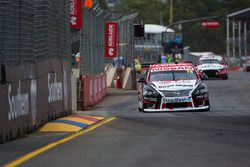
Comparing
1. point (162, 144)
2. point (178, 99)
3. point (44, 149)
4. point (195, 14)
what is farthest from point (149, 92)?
point (195, 14)

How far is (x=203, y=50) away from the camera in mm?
144250

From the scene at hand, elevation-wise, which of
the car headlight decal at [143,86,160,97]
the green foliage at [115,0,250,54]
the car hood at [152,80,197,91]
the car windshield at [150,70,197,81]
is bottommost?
the car headlight decal at [143,86,160,97]

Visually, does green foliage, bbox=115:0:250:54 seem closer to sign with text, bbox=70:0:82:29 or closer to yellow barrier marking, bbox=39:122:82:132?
sign with text, bbox=70:0:82:29

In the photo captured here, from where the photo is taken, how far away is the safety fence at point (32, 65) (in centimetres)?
1451

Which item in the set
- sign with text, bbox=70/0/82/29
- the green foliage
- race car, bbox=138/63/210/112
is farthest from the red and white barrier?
the green foliage

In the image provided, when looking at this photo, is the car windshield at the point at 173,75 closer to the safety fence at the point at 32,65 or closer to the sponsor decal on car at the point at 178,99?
the sponsor decal on car at the point at 178,99

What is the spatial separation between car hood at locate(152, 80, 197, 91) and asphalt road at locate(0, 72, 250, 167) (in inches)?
28.8

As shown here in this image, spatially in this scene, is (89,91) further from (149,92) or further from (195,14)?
(195,14)

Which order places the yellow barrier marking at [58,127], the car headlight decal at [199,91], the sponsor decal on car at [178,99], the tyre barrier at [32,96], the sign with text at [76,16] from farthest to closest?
1. the sign with text at [76,16]
2. the car headlight decal at [199,91]
3. the sponsor decal on car at [178,99]
4. the yellow barrier marking at [58,127]
5. the tyre barrier at [32,96]

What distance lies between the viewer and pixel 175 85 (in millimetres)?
21516

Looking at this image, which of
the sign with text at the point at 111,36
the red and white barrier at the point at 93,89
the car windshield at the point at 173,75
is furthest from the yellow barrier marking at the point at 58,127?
the sign with text at the point at 111,36

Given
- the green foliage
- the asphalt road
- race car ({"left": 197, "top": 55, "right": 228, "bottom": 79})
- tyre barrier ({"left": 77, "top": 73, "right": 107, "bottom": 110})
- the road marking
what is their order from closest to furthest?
the asphalt road → the road marking → tyre barrier ({"left": 77, "top": 73, "right": 107, "bottom": 110}) → race car ({"left": 197, "top": 55, "right": 228, "bottom": 79}) → the green foliage

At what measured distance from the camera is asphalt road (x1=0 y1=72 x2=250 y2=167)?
1082 centimetres

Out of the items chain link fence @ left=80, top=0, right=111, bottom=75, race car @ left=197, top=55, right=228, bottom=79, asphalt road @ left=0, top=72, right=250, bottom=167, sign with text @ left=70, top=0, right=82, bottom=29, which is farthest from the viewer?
race car @ left=197, top=55, right=228, bottom=79
